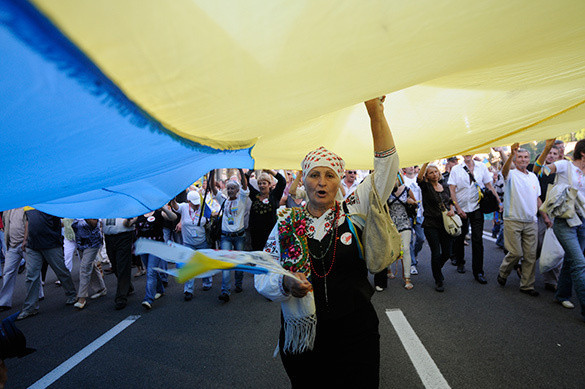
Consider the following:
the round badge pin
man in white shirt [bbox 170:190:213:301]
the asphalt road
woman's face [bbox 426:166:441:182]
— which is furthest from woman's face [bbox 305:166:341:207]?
man in white shirt [bbox 170:190:213:301]

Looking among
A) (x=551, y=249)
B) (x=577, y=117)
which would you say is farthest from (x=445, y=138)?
(x=551, y=249)

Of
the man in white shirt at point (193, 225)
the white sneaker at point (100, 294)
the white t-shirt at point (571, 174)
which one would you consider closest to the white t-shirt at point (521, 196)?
the white t-shirt at point (571, 174)

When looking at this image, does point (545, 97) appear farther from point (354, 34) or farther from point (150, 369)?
point (150, 369)

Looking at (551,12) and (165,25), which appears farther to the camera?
(551,12)

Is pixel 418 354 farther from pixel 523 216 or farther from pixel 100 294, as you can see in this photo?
pixel 100 294

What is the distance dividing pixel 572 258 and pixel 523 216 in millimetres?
A: 985

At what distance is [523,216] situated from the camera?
4.62m

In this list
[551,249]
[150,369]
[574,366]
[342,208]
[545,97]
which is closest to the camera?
[342,208]

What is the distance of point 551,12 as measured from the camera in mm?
1043

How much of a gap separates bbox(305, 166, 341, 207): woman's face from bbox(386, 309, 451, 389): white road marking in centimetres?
217

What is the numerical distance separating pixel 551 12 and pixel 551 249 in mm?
4519

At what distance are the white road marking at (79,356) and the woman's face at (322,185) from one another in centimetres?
374

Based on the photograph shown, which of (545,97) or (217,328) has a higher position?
(545,97)

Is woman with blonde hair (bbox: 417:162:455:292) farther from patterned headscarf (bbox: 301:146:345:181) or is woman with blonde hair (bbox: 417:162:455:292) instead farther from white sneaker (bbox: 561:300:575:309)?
patterned headscarf (bbox: 301:146:345:181)
